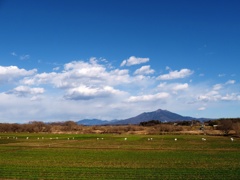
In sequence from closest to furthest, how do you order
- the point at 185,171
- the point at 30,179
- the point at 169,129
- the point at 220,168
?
the point at 30,179 < the point at 185,171 < the point at 220,168 < the point at 169,129

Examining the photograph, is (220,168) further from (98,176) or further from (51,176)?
(51,176)

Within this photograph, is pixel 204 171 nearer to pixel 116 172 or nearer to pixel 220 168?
pixel 220 168

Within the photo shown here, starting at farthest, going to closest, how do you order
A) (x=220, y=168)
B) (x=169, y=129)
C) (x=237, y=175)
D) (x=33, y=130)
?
1. (x=33, y=130)
2. (x=169, y=129)
3. (x=220, y=168)
4. (x=237, y=175)

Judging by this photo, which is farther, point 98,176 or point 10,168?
point 10,168

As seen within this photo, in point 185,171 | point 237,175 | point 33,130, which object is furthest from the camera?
point 33,130

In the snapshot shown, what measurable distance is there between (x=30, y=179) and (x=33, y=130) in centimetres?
16713

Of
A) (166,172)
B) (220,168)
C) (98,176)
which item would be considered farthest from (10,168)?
(220,168)

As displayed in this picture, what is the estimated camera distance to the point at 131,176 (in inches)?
1202

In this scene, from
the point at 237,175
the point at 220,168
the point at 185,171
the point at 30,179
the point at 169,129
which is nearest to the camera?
the point at 30,179

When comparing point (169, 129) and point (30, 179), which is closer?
point (30, 179)

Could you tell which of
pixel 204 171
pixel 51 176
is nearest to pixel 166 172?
pixel 204 171

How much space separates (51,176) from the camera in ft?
100

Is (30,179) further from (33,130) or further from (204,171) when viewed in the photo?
(33,130)

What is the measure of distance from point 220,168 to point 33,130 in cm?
16695
